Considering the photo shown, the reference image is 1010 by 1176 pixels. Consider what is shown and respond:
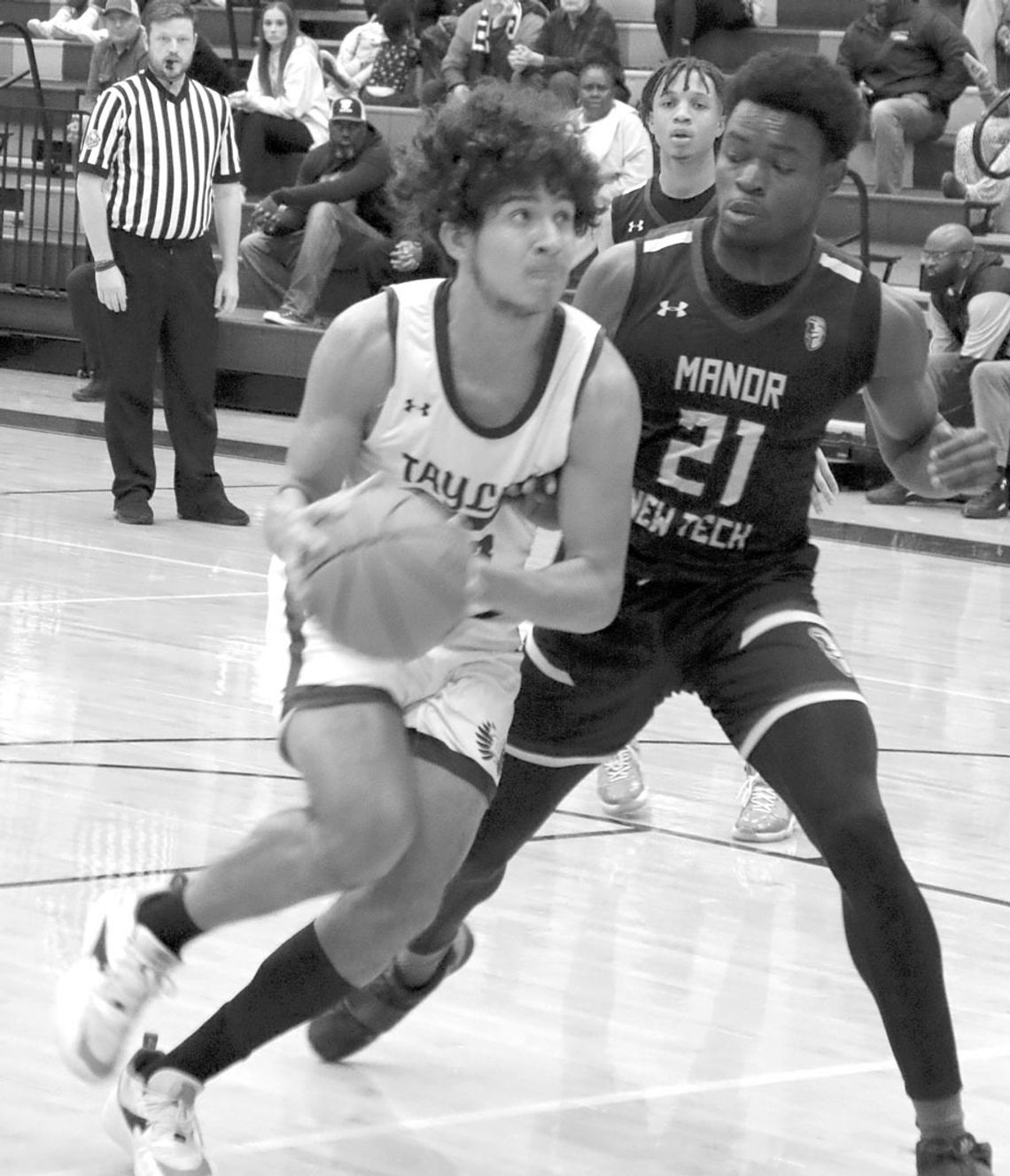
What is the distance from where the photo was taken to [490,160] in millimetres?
3049

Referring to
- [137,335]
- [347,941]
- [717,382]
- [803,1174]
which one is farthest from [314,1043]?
[137,335]

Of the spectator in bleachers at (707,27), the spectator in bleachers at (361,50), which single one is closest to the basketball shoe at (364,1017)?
the spectator in bleachers at (707,27)

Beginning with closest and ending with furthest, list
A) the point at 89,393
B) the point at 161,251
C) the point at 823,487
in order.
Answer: the point at 823,487, the point at 161,251, the point at 89,393

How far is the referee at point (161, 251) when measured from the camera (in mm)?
8672

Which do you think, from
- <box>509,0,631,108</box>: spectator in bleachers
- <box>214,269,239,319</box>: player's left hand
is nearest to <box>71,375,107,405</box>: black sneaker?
<box>509,0,631,108</box>: spectator in bleachers

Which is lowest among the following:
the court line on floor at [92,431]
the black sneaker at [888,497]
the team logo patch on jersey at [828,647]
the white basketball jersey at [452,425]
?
the court line on floor at [92,431]

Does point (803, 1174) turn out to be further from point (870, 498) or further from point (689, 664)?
point (870, 498)

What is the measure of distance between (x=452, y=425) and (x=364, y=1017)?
0.96m

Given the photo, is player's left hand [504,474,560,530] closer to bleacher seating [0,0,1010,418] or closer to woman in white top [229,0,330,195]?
bleacher seating [0,0,1010,418]

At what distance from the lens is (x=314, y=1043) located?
132 inches

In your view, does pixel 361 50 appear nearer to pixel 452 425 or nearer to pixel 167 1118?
pixel 452 425

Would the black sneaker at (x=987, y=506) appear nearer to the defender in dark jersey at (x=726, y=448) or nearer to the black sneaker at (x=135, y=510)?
the black sneaker at (x=135, y=510)

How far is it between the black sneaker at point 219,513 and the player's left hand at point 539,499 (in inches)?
239

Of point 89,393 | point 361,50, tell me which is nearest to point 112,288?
point 89,393
